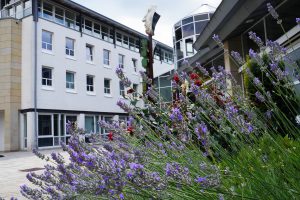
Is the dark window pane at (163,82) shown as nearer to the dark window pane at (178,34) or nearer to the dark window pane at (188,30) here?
the dark window pane at (178,34)

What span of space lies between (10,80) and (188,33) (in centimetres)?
1218

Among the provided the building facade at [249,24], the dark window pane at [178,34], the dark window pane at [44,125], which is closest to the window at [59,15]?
the dark window pane at [44,125]

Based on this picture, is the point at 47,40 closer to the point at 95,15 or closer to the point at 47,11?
the point at 47,11

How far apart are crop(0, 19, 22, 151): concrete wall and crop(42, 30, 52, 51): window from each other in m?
1.55

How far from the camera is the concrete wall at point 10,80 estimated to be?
21703 millimetres

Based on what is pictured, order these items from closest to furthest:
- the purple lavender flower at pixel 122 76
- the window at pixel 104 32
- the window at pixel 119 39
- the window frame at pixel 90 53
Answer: the purple lavender flower at pixel 122 76
the window frame at pixel 90 53
the window at pixel 104 32
the window at pixel 119 39

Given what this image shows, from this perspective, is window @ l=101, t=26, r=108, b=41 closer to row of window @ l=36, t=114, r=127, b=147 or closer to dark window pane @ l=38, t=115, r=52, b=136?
row of window @ l=36, t=114, r=127, b=147

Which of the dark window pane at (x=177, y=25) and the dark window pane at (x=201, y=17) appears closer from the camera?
the dark window pane at (x=201, y=17)

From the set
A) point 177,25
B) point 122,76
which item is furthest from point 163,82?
point 122,76

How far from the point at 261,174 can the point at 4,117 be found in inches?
896

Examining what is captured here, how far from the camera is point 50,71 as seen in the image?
23.5 metres

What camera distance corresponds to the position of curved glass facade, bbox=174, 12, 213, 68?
2412 centimetres

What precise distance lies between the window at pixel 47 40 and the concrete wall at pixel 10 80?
1.55m

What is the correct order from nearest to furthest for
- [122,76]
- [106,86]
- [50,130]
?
[122,76]
[50,130]
[106,86]
